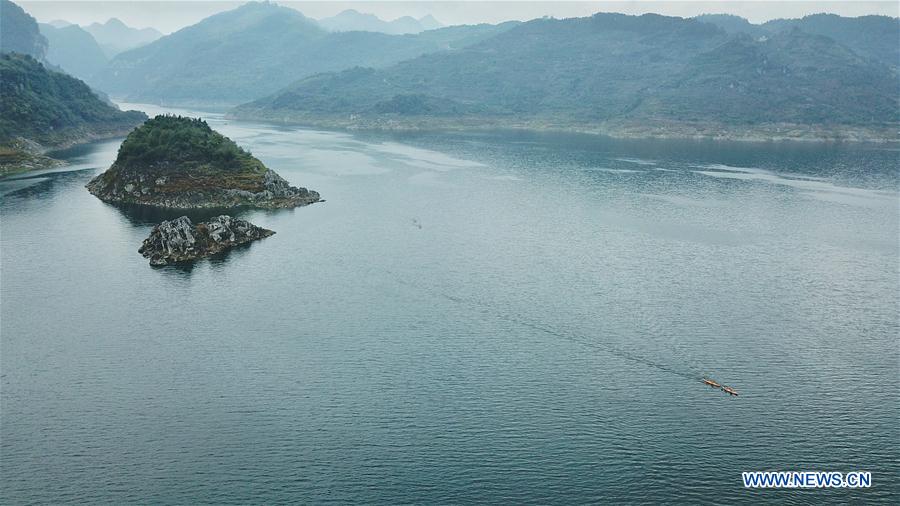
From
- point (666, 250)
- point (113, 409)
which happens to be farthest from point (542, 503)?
point (666, 250)

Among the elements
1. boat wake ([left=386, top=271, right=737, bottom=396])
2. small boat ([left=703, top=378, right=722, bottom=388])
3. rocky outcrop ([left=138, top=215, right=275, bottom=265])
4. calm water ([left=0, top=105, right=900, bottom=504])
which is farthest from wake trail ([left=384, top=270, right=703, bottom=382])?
rocky outcrop ([left=138, top=215, right=275, bottom=265])

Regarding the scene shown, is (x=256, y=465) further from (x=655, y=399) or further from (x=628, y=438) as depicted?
(x=655, y=399)

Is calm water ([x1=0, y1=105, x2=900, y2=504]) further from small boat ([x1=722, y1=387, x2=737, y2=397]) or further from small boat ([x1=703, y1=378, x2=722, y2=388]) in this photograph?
small boat ([x1=722, y1=387, x2=737, y2=397])

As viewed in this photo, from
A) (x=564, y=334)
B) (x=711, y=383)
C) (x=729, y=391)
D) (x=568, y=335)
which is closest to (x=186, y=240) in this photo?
(x=564, y=334)

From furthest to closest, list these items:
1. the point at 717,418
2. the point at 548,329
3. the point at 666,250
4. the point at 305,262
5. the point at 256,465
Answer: the point at 666,250 < the point at 305,262 < the point at 548,329 < the point at 717,418 < the point at 256,465

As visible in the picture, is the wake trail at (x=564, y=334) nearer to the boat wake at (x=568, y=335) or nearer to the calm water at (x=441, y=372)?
the boat wake at (x=568, y=335)

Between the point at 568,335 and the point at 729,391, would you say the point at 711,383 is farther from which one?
the point at 568,335
